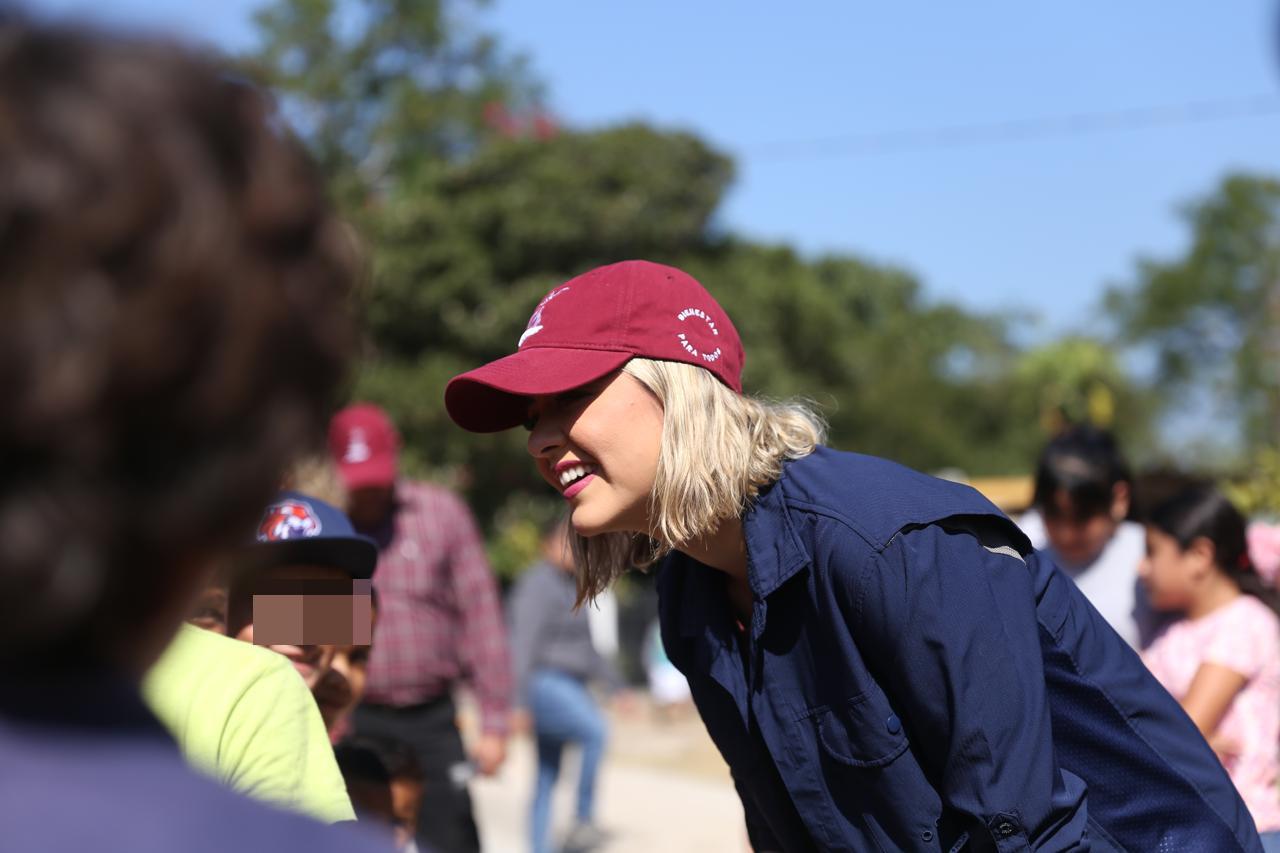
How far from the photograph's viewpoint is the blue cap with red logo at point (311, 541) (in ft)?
8.86

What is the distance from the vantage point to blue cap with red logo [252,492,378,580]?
270 cm

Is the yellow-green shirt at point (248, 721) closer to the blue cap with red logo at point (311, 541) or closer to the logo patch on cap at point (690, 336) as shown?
the blue cap with red logo at point (311, 541)

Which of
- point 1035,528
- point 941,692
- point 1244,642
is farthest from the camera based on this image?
point 1035,528

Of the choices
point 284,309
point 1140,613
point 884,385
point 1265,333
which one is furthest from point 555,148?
point 1265,333

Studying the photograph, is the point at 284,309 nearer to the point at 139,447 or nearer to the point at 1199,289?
the point at 139,447

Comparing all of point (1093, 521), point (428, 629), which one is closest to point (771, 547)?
point (1093, 521)

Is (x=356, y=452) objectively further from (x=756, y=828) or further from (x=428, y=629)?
(x=756, y=828)

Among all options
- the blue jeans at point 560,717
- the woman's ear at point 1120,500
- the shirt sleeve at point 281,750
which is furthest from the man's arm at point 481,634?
the shirt sleeve at point 281,750

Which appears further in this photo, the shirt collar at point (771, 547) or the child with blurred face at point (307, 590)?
the child with blurred face at point (307, 590)

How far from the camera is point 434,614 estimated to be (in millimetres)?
5430

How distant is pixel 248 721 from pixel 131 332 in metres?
1.36

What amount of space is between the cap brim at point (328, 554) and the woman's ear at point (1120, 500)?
263 centimetres

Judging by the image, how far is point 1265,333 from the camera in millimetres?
40531

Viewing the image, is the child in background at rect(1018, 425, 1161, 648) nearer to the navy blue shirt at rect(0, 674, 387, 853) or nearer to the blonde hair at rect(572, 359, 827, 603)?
the blonde hair at rect(572, 359, 827, 603)
